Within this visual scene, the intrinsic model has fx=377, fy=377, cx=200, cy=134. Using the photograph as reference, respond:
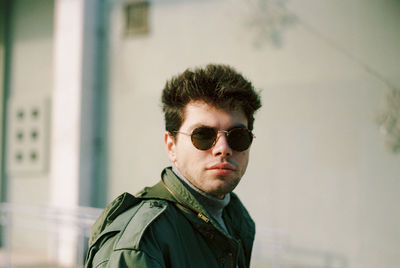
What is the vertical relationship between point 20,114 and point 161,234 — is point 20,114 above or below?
above

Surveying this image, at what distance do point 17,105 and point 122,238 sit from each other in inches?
255

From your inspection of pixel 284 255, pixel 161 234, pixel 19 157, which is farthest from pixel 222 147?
pixel 19 157

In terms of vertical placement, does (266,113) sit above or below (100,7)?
below

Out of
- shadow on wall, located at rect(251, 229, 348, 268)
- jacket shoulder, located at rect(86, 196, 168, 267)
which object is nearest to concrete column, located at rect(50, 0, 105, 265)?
shadow on wall, located at rect(251, 229, 348, 268)

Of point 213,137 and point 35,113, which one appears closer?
point 213,137

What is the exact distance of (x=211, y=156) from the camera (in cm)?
151

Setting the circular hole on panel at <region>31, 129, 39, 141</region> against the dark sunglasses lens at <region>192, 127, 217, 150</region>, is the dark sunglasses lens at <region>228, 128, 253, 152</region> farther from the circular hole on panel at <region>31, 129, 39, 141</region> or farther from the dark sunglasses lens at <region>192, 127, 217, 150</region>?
the circular hole on panel at <region>31, 129, 39, 141</region>

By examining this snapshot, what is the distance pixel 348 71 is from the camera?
4.62 metres

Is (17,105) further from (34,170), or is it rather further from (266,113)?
(266,113)

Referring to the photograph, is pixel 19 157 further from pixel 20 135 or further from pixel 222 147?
pixel 222 147

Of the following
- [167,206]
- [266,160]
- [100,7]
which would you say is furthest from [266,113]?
[167,206]

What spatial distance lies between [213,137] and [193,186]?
213 millimetres

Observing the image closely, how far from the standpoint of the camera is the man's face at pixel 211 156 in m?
1.49

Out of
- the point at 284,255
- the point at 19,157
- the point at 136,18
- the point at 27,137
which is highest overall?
the point at 136,18
